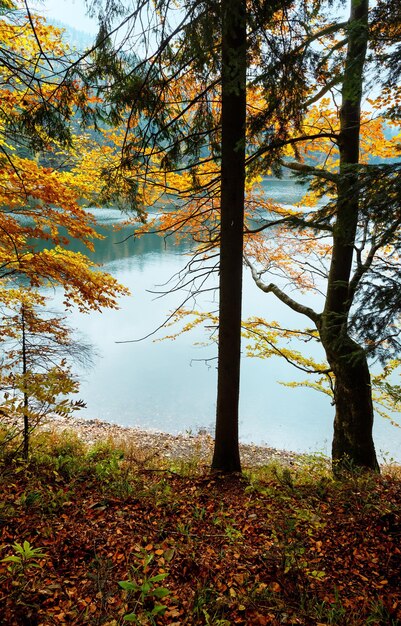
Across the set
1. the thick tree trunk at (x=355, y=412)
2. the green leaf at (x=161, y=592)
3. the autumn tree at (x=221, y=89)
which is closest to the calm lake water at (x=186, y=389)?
the thick tree trunk at (x=355, y=412)

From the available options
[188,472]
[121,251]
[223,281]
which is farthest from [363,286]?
[121,251]

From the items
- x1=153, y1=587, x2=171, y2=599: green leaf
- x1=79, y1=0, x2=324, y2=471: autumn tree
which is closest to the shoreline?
x1=79, y1=0, x2=324, y2=471: autumn tree

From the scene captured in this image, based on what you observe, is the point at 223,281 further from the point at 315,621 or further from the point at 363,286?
the point at 315,621

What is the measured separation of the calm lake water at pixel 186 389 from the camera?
1082 centimetres

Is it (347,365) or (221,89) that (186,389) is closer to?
(347,365)

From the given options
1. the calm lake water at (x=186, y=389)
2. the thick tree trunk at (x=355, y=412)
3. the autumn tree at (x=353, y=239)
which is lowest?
the calm lake water at (x=186, y=389)

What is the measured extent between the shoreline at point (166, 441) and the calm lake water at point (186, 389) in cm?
90

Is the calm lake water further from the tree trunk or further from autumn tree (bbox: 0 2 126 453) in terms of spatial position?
the tree trunk

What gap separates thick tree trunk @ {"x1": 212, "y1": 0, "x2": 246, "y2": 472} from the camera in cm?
311

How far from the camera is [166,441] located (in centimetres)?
905

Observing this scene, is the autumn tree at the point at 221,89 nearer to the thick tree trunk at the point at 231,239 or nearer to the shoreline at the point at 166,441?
the thick tree trunk at the point at 231,239

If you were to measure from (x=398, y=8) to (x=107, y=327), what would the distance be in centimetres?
1576

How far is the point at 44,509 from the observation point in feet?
9.39

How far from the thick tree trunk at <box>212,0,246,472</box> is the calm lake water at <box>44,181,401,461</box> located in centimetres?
433
